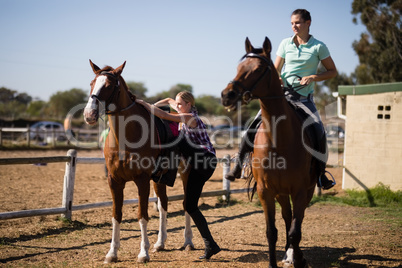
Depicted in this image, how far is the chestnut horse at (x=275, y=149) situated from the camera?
4129mm

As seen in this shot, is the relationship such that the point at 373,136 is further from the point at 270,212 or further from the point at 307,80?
the point at 270,212

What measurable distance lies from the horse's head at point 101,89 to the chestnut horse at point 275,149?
6.24ft

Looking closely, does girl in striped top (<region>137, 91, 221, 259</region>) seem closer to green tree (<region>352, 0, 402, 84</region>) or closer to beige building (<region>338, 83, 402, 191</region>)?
beige building (<region>338, 83, 402, 191</region>)

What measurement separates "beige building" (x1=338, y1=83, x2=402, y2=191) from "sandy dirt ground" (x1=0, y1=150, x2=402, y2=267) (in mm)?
1672

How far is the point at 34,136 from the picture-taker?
28.6 meters

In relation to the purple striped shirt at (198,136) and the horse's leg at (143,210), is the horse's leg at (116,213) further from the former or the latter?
the purple striped shirt at (198,136)

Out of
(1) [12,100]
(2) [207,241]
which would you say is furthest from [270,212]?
(1) [12,100]

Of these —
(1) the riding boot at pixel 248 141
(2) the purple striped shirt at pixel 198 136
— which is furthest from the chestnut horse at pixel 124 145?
(1) the riding boot at pixel 248 141

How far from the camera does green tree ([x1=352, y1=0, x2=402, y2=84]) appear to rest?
33.0m

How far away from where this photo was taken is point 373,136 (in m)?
10.9

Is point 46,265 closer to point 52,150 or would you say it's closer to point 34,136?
point 52,150

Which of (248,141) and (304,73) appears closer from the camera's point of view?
(248,141)

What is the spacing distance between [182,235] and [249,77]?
13.6 feet

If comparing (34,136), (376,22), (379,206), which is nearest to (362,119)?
(379,206)
